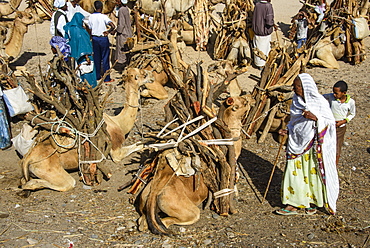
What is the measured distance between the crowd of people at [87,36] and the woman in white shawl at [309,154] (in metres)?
3.22

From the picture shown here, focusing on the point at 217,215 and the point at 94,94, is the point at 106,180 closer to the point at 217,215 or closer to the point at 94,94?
the point at 94,94

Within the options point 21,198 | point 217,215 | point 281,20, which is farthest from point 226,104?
point 281,20

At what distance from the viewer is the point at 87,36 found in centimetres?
885

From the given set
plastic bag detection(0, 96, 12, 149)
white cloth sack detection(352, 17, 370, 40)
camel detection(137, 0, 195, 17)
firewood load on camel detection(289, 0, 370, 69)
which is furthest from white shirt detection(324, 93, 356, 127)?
camel detection(137, 0, 195, 17)

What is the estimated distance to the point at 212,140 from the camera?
5188 millimetres

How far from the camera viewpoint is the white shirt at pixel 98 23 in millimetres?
10133

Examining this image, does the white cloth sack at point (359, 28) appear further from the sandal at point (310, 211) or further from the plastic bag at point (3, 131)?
the plastic bag at point (3, 131)

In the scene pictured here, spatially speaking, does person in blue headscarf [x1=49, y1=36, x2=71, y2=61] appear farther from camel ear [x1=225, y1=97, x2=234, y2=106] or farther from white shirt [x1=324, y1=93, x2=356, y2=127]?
white shirt [x1=324, y1=93, x2=356, y2=127]

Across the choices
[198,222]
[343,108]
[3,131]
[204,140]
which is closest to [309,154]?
[343,108]

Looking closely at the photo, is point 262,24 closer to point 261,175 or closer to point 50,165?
point 261,175

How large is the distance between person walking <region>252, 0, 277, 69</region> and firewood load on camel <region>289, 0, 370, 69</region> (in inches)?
46.7

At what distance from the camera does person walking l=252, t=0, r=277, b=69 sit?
446 inches

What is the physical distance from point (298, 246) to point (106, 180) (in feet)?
9.97

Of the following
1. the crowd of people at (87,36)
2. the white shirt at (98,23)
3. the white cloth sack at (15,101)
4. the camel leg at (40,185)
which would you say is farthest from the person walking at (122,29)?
the camel leg at (40,185)
